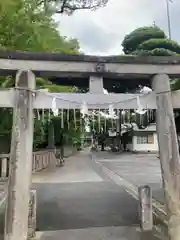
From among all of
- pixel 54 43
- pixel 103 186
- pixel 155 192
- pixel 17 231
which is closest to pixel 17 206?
pixel 17 231

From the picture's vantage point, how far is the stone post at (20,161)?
509 cm

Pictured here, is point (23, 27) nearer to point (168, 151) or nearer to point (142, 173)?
point (168, 151)

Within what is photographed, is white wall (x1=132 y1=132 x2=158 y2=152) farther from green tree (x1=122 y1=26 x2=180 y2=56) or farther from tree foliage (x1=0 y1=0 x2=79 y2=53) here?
tree foliage (x1=0 y1=0 x2=79 y2=53)

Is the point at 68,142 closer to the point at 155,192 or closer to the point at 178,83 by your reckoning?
the point at 155,192

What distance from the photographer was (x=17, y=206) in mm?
5145

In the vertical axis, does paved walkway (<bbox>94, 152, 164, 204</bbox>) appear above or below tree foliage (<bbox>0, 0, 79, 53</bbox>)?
below

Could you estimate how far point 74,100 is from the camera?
18.7ft

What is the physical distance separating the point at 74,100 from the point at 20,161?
1497mm

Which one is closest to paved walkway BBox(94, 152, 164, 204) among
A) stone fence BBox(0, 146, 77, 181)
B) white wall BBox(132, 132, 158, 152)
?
stone fence BBox(0, 146, 77, 181)

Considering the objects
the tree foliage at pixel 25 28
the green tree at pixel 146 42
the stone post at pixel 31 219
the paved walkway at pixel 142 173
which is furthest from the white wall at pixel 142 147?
the stone post at pixel 31 219

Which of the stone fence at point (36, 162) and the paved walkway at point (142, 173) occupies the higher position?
the stone fence at point (36, 162)

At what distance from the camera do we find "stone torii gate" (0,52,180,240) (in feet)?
17.2

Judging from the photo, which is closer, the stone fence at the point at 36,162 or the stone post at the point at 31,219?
the stone post at the point at 31,219

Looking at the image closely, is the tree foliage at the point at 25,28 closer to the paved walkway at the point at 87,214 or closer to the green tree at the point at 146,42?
the paved walkway at the point at 87,214
